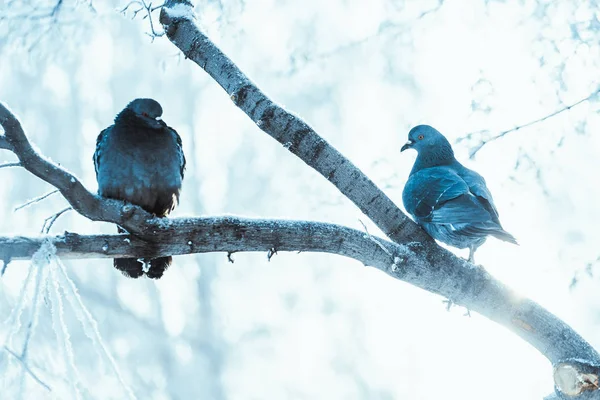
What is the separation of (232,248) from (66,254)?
549 millimetres

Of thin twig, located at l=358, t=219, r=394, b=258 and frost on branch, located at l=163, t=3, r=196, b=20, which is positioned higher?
frost on branch, located at l=163, t=3, r=196, b=20

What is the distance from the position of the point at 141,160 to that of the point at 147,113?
343 mm

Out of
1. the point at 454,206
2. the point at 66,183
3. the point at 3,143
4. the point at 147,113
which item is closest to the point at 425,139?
the point at 454,206

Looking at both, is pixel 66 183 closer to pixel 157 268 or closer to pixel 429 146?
pixel 157 268

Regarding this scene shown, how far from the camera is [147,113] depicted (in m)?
3.16

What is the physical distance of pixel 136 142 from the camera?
3012 mm

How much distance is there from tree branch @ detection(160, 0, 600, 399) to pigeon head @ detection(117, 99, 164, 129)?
0.72 m

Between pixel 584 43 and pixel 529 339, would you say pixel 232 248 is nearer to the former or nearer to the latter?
pixel 529 339

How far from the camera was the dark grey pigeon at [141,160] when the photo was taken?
9.60 feet

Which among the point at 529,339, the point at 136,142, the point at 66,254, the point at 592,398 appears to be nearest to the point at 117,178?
the point at 136,142

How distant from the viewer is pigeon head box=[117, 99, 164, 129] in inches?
124

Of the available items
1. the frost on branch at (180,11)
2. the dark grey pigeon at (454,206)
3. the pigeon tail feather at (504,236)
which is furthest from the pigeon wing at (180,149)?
the pigeon tail feather at (504,236)

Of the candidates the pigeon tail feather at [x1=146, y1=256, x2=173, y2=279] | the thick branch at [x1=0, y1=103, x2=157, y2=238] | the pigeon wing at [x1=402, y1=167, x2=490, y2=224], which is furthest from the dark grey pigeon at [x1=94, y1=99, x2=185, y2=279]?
→ the pigeon wing at [x1=402, y1=167, x2=490, y2=224]

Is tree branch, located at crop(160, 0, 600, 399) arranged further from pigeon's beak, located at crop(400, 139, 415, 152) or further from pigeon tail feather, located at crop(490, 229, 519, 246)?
pigeon's beak, located at crop(400, 139, 415, 152)
